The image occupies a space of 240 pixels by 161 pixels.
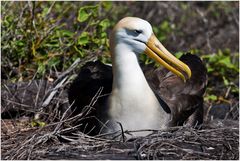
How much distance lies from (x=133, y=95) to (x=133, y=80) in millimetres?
90

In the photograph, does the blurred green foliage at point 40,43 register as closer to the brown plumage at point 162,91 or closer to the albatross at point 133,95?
the brown plumage at point 162,91

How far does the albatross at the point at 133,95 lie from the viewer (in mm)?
5121

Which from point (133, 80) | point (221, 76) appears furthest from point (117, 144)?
point (221, 76)

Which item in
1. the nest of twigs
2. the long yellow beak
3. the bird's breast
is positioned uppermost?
the long yellow beak

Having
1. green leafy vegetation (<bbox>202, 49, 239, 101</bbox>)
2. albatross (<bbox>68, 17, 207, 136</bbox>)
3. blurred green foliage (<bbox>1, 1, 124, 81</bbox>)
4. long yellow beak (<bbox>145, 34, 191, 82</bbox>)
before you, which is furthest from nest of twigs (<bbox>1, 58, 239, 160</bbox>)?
green leafy vegetation (<bbox>202, 49, 239, 101</bbox>)

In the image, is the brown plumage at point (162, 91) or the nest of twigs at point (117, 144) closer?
the nest of twigs at point (117, 144)

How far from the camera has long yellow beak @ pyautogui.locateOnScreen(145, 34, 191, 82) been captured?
5199 mm

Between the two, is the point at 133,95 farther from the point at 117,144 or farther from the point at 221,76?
the point at 221,76

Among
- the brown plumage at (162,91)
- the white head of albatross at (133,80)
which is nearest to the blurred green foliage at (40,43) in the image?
the brown plumage at (162,91)

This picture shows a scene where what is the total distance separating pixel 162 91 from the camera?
5484mm

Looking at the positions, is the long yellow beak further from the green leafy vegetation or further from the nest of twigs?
the green leafy vegetation

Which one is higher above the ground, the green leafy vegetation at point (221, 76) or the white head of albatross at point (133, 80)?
the white head of albatross at point (133, 80)

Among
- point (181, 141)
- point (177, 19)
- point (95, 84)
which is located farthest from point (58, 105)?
point (177, 19)

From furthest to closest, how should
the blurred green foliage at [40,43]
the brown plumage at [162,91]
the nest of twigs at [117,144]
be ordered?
the blurred green foliage at [40,43] → the brown plumage at [162,91] → the nest of twigs at [117,144]
